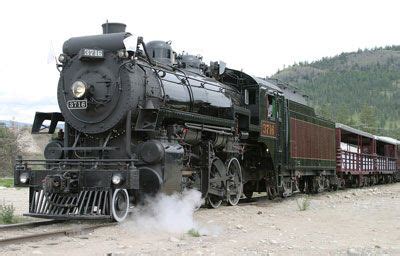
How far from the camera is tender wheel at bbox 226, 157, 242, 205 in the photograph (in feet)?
41.6

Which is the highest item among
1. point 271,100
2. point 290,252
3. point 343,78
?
point 343,78

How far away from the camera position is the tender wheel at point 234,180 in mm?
12688

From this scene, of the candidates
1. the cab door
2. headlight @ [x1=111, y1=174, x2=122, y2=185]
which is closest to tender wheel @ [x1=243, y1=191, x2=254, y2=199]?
the cab door

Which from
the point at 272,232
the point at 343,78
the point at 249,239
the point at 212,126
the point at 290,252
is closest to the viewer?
the point at 290,252

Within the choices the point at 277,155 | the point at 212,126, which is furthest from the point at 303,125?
the point at 212,126

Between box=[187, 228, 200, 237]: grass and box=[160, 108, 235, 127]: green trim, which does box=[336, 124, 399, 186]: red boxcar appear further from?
box=[187, 228, 200, 237]: grass

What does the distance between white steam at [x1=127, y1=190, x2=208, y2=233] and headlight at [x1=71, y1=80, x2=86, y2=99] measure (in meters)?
2.27

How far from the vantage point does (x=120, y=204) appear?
9109 millimetres

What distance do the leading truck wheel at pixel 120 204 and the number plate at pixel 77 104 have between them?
1797 millimetres

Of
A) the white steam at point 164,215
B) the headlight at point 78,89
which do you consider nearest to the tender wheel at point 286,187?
the white steam at point 164,215

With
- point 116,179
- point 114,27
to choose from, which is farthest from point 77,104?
point 116,179

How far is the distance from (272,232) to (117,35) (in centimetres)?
449

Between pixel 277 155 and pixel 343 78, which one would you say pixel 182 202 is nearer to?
pixel 277 155

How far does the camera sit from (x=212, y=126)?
11.6m
